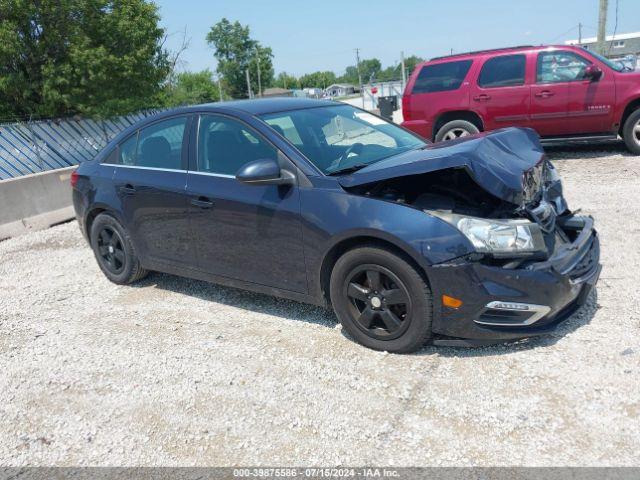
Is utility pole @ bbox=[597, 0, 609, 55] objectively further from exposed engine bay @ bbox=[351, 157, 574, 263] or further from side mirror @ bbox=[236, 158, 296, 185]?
side mirror @ bbox=[236, 158, 296, 185]

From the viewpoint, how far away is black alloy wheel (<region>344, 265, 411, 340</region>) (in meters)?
3.56

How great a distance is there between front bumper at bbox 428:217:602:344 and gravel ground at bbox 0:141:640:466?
0.75 ft

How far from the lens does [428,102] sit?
10.4 m

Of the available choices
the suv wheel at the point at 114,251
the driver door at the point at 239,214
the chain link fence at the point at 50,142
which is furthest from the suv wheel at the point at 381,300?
the chain link fence at the point at 50,142

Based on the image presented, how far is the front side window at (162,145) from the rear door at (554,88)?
23.0 feet

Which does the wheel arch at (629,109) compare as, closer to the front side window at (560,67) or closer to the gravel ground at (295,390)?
the front side window at (560,67)

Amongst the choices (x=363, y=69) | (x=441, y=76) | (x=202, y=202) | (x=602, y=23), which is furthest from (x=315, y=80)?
(x=202, y=202)

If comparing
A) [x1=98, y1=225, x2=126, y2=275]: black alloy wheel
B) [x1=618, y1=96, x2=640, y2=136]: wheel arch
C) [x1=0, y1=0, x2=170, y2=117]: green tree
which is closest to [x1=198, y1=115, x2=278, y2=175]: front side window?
[x1=98, y1=225, x2=126, y2=275]: black alloy wheel

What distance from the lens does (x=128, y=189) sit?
16.9 feet

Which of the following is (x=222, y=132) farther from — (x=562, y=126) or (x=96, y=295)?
(x=562, y=126)

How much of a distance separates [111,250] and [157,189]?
114 cm

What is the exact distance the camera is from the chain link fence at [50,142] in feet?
50.0

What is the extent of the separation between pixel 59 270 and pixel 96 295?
129 cm

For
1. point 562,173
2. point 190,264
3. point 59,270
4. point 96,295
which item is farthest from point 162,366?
point 562,173
